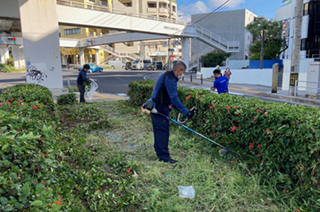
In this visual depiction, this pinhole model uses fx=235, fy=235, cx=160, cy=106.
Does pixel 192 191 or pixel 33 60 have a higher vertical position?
pixel 33 60

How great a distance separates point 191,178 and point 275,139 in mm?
1375

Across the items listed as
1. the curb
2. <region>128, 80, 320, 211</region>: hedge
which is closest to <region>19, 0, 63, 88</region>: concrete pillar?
<region>128, 80, 320, 211</region>: hedge

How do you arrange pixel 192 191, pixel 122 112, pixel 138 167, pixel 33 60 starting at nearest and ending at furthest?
pixel 192 191, pixel 138 167, pixel 122 112, pixel 33 60

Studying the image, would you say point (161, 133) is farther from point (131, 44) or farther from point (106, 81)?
point (131, 44)

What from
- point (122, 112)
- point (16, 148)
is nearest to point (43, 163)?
point (16, 148)

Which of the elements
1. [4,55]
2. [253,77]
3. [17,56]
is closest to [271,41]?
[253,77]

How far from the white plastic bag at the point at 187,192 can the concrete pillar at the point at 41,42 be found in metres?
12.2

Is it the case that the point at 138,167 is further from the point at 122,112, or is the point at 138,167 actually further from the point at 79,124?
the point at 122,112

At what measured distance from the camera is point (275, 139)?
3.35 meters

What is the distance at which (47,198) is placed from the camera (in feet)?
6.08

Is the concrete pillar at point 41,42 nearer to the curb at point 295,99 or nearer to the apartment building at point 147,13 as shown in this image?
the curb at point 295,99

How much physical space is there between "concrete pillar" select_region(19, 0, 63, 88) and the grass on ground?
359 inches

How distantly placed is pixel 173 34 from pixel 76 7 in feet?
47.4

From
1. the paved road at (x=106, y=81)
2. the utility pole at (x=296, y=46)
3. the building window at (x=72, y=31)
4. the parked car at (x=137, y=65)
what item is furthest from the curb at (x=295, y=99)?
the building window at (x=72, y=31)
